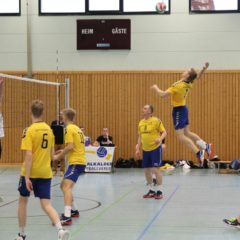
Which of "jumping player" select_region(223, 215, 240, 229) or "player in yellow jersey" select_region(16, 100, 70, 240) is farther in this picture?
"jumping player" select_region(223, 215, 240, 229)

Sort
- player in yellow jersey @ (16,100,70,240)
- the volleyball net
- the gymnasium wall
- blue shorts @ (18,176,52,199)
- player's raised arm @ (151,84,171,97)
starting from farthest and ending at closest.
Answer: the gymnasium wall < the volleyball net < player's raised arm @ (151,84,171,97) < blue shorts @ (18,176,52,199) < player in yellow jersey @ (16,100,70,240)

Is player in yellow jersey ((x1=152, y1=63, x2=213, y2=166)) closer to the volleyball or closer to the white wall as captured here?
the volleyball

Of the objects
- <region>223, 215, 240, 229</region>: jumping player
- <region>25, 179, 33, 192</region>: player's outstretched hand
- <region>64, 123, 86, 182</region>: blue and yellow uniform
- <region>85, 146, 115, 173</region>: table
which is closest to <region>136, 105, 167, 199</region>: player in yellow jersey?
<region>64, 123, 86, 182</region>: blue and yellow uniform

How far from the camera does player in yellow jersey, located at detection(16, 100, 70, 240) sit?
631 centimetres

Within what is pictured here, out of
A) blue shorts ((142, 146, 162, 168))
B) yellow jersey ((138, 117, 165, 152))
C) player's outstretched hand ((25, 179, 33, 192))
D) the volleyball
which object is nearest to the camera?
player's outstretched hand ((25, 179, 33, 192))

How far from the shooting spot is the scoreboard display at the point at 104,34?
19328 mm

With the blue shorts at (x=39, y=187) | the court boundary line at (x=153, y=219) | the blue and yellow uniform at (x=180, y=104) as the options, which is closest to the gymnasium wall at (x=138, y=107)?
the court boundary line at (x=153, y=219)

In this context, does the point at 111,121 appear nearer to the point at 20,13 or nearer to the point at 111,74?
the point at 111,74

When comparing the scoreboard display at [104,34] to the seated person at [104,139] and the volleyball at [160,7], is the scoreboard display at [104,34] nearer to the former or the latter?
the volleyball at [160,7]

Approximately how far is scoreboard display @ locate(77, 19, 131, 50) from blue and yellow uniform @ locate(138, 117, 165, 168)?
871cm

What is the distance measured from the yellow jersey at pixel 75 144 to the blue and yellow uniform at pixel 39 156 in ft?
4.80

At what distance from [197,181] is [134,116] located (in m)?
5.55

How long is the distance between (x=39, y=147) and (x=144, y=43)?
1344 centimetres

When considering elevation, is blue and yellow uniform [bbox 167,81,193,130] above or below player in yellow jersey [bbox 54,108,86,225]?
above
